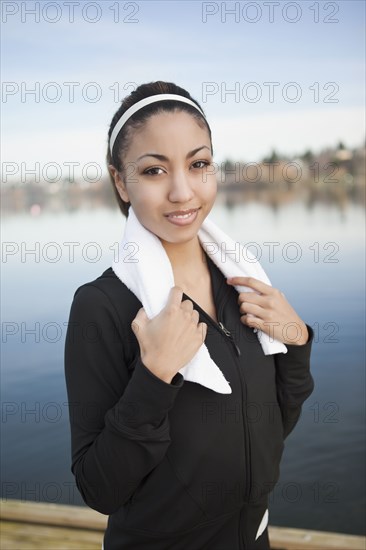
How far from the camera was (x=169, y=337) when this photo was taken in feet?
3.68

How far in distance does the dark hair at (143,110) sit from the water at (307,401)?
105cm

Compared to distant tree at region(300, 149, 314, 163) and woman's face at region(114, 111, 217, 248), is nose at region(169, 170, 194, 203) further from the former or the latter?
distant tree at region(300, 149, 314, 163)

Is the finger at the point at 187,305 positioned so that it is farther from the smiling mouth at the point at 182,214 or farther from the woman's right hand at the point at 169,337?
the smiling mouth at the point at 182,214

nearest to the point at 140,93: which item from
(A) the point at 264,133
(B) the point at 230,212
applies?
(A) the point at 264,133

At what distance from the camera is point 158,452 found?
111 cm

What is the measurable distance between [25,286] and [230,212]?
35.8 feet

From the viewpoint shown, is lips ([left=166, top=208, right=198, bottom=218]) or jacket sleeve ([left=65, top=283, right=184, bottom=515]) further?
lips ([left=166, top=208, right=198, bottom=218])

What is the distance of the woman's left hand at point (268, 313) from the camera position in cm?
130

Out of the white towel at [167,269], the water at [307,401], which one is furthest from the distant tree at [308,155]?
the white towel at [167,269]

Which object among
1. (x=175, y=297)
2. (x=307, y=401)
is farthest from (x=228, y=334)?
(x=307, y=401)

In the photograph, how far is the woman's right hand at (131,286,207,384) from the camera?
1.11m

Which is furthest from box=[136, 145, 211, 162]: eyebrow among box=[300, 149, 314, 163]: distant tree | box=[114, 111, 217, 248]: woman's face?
box=[300, 149, 314, 163]: distant tree

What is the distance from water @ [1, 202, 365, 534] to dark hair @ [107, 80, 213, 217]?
1.05 m

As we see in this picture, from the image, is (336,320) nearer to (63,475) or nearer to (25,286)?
(63,475)
